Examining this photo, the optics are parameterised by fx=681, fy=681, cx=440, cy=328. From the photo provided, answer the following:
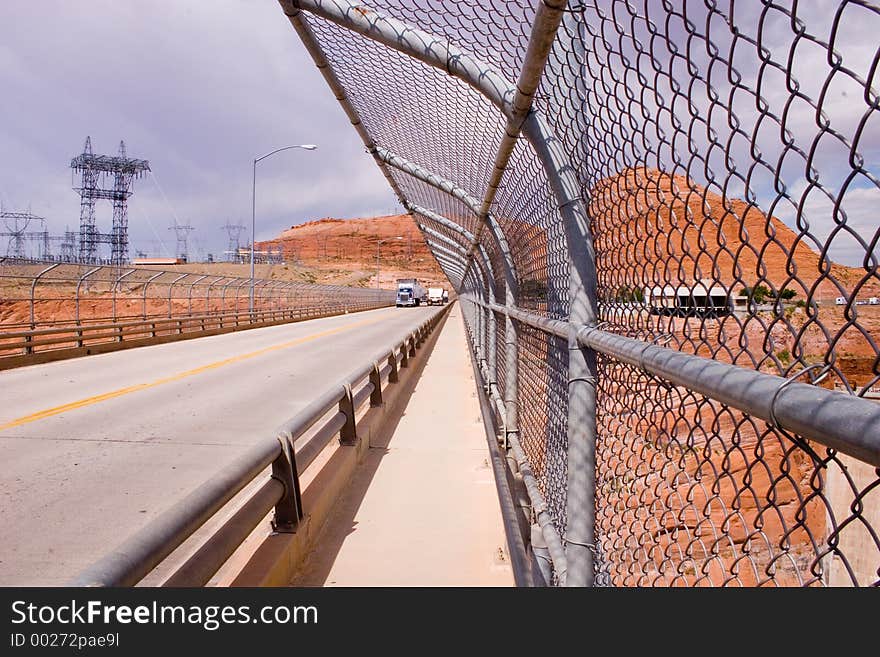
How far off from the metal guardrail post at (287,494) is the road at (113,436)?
867 millimetres

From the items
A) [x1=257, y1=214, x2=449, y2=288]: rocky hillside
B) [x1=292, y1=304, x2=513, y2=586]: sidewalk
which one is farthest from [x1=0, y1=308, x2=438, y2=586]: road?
[x1=257, y1=214, x2=449, y2=288]: rocky hillside

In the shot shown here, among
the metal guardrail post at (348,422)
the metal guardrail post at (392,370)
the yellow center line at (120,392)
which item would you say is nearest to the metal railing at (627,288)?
the metal guardrail post at (348,422)

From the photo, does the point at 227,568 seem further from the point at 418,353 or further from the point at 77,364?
the point at 77,364

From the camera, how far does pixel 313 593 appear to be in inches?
75.0

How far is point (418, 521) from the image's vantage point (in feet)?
17.1

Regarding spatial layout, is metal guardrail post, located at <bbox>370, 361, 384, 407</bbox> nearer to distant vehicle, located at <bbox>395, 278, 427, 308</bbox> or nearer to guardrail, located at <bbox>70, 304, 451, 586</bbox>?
guardrail, located at <bbox>70, 304, 451, 586</bbox>

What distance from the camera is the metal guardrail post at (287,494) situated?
4.09 m

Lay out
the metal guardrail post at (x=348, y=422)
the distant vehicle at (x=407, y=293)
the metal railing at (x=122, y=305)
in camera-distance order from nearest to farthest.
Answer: the metal guardrail post at (x=348, y=422)
the metal railing at (x=122, y=305)
the distant vehicle at (x=407, y=293)

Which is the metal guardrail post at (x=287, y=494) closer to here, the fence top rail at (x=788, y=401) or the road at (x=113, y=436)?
the road at (x=113, y=436)

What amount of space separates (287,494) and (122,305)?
49742 millimetres

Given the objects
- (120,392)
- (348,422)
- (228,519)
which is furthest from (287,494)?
(120,392)

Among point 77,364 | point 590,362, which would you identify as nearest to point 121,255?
point 77,364

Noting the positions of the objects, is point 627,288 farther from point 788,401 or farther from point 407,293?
point 407,293

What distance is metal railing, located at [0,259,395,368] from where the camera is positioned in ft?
58.9
